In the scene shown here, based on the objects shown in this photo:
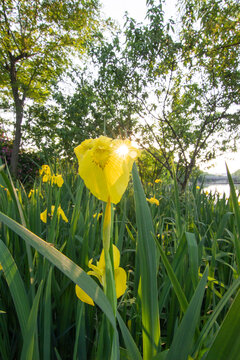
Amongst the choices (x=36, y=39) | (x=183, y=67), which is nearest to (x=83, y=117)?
(x=183, y=67)

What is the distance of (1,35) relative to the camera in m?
7.66

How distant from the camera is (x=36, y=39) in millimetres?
8055

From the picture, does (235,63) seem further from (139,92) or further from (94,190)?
(94,190)

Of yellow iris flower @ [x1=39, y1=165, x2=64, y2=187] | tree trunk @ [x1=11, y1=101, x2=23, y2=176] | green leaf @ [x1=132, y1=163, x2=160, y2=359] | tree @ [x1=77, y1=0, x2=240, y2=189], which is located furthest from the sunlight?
tree trunk @ [x1=11, y1=101, x2=23, y2=176]

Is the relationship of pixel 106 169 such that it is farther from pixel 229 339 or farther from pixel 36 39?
pixel 36 39

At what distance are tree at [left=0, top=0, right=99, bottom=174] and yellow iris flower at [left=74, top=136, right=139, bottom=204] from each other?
293 inches

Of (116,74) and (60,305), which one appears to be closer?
(60,305)

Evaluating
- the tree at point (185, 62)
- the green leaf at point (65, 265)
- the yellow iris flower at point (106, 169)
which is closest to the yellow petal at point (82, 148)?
the yellow iris flower at point (106, 169)

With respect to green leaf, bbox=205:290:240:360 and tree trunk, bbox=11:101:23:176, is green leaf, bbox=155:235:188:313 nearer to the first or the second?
green leaf, bbox=205:290:240:360

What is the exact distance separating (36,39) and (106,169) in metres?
9.87

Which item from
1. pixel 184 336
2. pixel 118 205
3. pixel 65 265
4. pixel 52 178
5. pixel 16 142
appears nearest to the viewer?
pixel 65 265

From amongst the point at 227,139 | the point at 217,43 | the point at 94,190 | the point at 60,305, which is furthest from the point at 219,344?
the point at 227,139

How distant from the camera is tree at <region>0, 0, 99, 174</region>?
24.9ft

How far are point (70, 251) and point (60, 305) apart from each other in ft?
0.54
